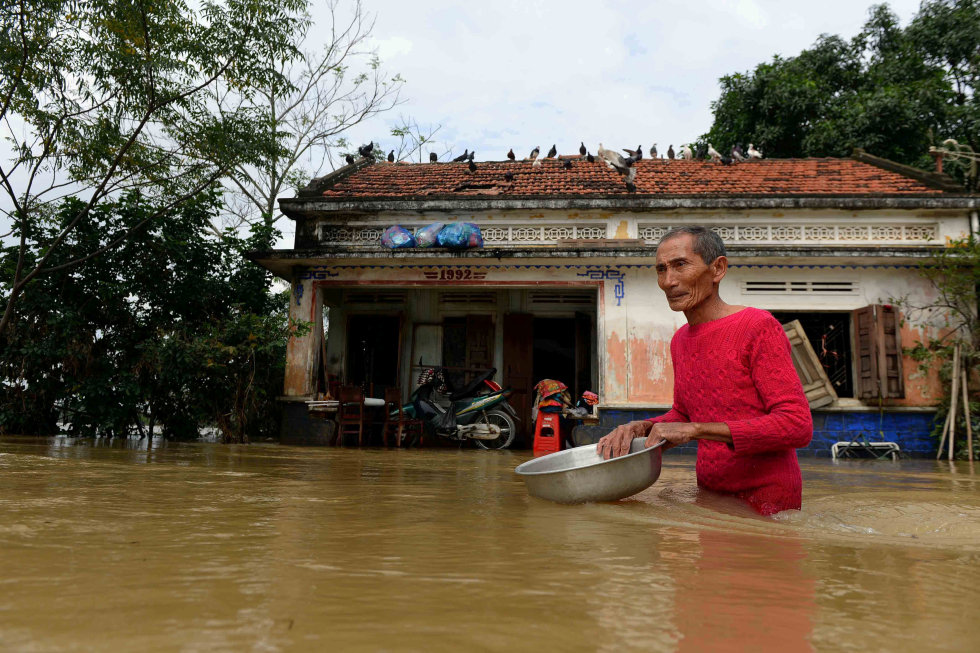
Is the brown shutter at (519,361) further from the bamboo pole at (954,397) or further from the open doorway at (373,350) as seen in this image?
the bamboo pole at (954,397)

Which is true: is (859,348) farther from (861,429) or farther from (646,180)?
(646,180)

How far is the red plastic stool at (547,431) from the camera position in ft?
31.6

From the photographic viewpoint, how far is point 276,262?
1035 centimetres

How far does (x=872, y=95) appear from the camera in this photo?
52.3 ft

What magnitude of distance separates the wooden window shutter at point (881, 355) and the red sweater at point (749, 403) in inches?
304

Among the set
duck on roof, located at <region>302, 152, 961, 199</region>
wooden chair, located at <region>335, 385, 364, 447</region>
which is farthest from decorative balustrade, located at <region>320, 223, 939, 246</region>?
wooden chair, located at <region>335, 385, 364, 447</region>

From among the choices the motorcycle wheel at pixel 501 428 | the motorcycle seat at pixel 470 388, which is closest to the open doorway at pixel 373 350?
the motorcycle seat at pixel 470 388

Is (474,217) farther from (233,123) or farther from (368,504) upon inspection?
(368,504)

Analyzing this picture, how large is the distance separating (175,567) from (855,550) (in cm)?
179

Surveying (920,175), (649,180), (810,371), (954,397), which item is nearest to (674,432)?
(810,371)

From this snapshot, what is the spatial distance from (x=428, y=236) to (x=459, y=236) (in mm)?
494

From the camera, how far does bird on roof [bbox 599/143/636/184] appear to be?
11.2 meters

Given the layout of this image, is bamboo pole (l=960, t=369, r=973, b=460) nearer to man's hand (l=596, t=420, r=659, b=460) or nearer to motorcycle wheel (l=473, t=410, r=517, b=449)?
motorcycle wheel (l=473, t=410, r=517, b=449)

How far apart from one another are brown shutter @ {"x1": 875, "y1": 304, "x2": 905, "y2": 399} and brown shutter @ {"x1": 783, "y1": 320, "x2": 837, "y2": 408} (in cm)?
67
